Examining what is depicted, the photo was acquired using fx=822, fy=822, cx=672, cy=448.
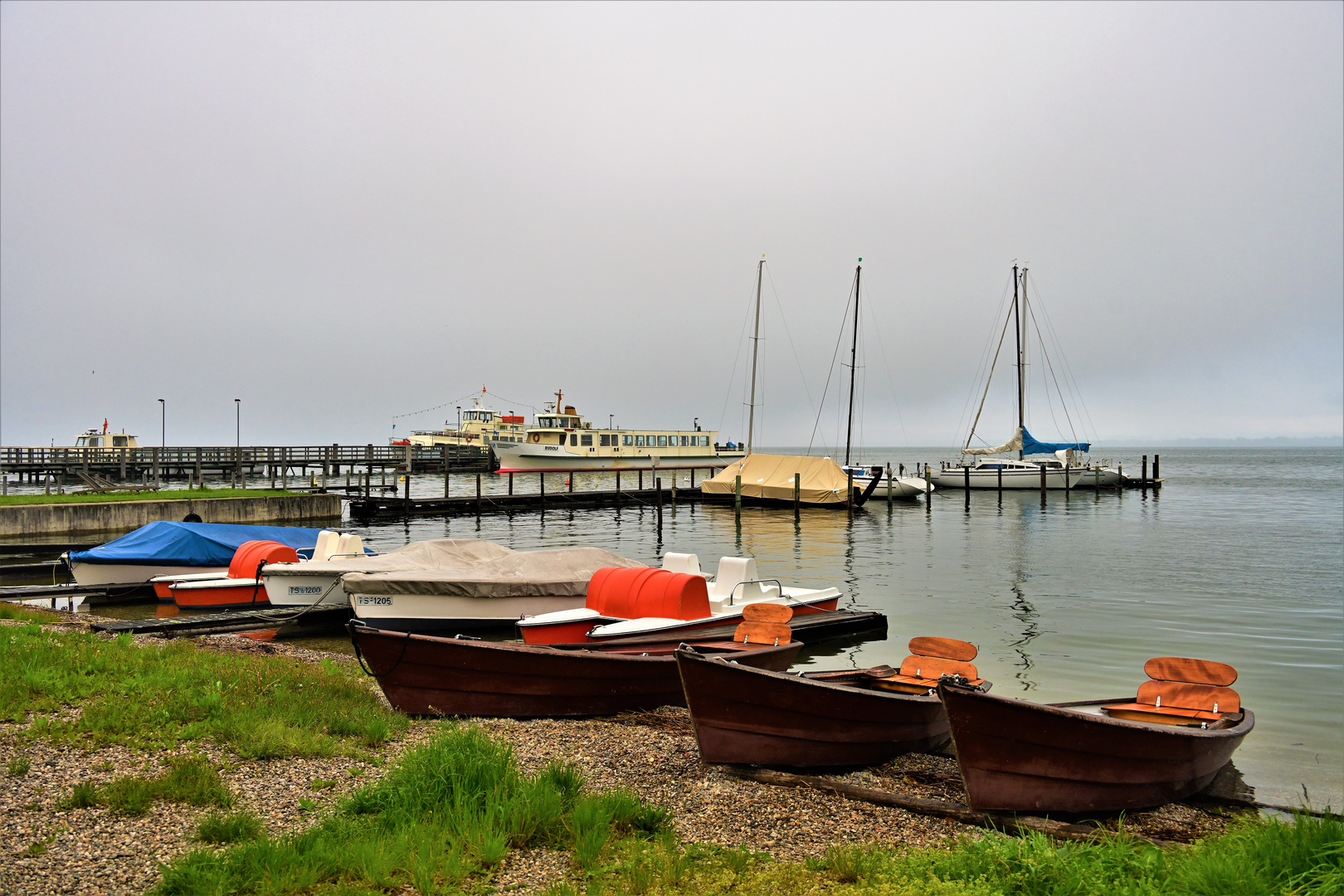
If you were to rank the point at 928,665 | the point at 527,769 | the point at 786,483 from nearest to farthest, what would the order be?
the point at 527,769 < the point at 928,665 < the point at 786,483

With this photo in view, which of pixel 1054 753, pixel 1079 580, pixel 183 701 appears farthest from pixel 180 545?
pixel 1079 580

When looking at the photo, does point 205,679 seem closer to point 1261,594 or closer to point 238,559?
point 238,559

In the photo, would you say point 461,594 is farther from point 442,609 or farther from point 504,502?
point 504,502

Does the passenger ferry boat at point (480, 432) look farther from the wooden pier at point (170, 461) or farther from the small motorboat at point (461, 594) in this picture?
the small motorboat at point (461, 594)

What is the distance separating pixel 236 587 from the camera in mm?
15898

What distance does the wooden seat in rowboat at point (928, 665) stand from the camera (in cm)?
814

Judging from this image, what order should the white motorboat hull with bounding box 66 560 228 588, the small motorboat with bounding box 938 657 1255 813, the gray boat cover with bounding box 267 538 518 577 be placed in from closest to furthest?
1. the small motorboat with bounding box 938 657 1255 813
2. the gray boat cover with bounding box 267 538 518 577
3. the white motorboat hull with bounding box 66 560 228 588

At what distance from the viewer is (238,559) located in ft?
54.2

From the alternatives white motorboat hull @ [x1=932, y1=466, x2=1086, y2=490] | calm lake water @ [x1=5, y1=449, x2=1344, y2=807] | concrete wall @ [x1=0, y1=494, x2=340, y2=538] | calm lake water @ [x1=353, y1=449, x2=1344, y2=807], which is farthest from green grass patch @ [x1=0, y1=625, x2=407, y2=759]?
white motorboat hull @ [x1=932, y1=466, x2=1086, y2=490]

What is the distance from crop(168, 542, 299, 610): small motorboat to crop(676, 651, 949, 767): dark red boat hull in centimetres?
1145

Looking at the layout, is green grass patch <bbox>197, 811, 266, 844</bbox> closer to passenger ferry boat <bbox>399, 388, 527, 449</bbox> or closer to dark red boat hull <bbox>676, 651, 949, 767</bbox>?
dark red boat hull <bbox>676, 651, 949, 767</bbox>

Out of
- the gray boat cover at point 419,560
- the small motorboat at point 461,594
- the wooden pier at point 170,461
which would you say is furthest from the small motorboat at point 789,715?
the wooden pier at point 170,461

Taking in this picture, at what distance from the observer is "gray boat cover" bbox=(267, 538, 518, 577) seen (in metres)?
13.9

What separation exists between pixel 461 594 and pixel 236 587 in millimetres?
5815
